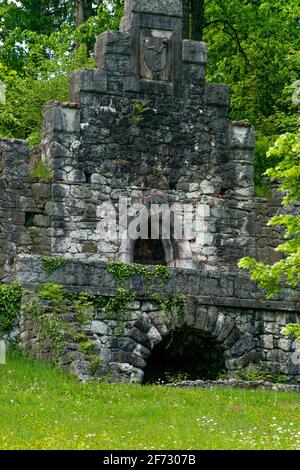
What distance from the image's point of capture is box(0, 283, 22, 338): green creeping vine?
30.1 meters

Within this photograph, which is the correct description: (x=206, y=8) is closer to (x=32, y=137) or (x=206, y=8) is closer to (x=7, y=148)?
(x=32, y=137)

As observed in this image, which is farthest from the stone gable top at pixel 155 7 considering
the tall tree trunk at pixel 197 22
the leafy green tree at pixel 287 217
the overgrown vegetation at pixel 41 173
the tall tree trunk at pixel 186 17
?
the leafy green tree at pixel 287 217

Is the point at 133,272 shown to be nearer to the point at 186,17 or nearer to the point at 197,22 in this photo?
the point at 197,22

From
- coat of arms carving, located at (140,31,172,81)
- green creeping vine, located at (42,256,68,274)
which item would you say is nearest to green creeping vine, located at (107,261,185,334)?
green creeping vine, located at (42,256,68,274)

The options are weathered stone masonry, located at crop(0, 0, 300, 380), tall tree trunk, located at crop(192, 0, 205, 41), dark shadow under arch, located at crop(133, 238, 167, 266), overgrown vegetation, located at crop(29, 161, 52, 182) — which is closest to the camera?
weathered stone masonry, located at crop(0, 0, 300, 380)

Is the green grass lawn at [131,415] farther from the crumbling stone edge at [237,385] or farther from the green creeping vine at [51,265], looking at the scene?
the green creeping vine at [51,265]

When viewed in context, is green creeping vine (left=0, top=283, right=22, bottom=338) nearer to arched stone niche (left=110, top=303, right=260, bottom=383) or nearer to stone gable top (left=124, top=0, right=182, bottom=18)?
arched stone niche (left=110, top=303, right=260, bottom=383)

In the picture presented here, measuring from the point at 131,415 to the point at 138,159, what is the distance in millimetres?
11016

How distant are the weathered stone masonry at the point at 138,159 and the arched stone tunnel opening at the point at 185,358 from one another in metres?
3.19

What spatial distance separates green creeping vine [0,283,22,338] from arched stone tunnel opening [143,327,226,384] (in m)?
2.56

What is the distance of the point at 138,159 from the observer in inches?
1367

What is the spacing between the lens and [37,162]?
34.7m

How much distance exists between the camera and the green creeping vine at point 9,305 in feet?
98.7
